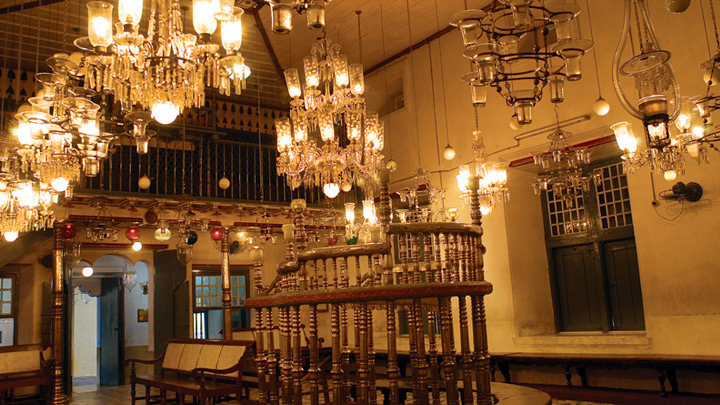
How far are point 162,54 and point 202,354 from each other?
16.4ft

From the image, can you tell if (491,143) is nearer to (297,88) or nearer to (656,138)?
(297,88)

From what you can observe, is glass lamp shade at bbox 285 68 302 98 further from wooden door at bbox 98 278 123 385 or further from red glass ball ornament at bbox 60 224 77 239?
wooden door at bbox 98 278 123 385

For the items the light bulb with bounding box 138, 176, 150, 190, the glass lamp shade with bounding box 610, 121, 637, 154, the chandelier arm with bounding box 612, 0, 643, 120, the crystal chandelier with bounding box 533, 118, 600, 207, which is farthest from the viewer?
the light bulb with bounding box 138, 176, 150, 190

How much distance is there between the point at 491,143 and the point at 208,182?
546 cm

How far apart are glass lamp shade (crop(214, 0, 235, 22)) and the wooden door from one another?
9777 millimetres

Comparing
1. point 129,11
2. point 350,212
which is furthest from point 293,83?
point 129,11

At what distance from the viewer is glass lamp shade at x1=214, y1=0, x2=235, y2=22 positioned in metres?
4.76

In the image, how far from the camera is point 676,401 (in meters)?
7.29

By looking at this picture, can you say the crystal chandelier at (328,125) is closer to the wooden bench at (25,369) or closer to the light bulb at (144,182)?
the light bulb at (144,182)

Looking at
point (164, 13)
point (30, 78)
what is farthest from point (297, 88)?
point (30, 78)

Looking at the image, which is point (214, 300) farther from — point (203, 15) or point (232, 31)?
point (203, 15)

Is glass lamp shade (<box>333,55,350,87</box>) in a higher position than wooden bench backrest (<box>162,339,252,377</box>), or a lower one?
higher

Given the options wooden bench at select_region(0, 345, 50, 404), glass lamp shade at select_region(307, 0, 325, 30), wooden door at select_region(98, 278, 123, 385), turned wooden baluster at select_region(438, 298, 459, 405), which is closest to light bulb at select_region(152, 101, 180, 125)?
glass lamp shade at select_region(307, 0, 325, 30)

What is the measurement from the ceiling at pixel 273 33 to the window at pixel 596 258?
13.8 ft
